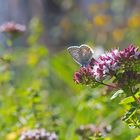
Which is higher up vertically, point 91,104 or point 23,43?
point 23,43

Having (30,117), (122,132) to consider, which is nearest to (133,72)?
(30,117)

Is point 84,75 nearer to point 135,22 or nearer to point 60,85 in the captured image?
point 60,85

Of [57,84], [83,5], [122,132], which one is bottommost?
[122,132]

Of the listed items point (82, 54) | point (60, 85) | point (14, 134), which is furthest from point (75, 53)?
point (60, 85)

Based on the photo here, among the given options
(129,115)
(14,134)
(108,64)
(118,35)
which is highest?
(118,35)

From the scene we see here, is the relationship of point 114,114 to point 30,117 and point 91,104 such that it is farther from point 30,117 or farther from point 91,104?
point 30,117
